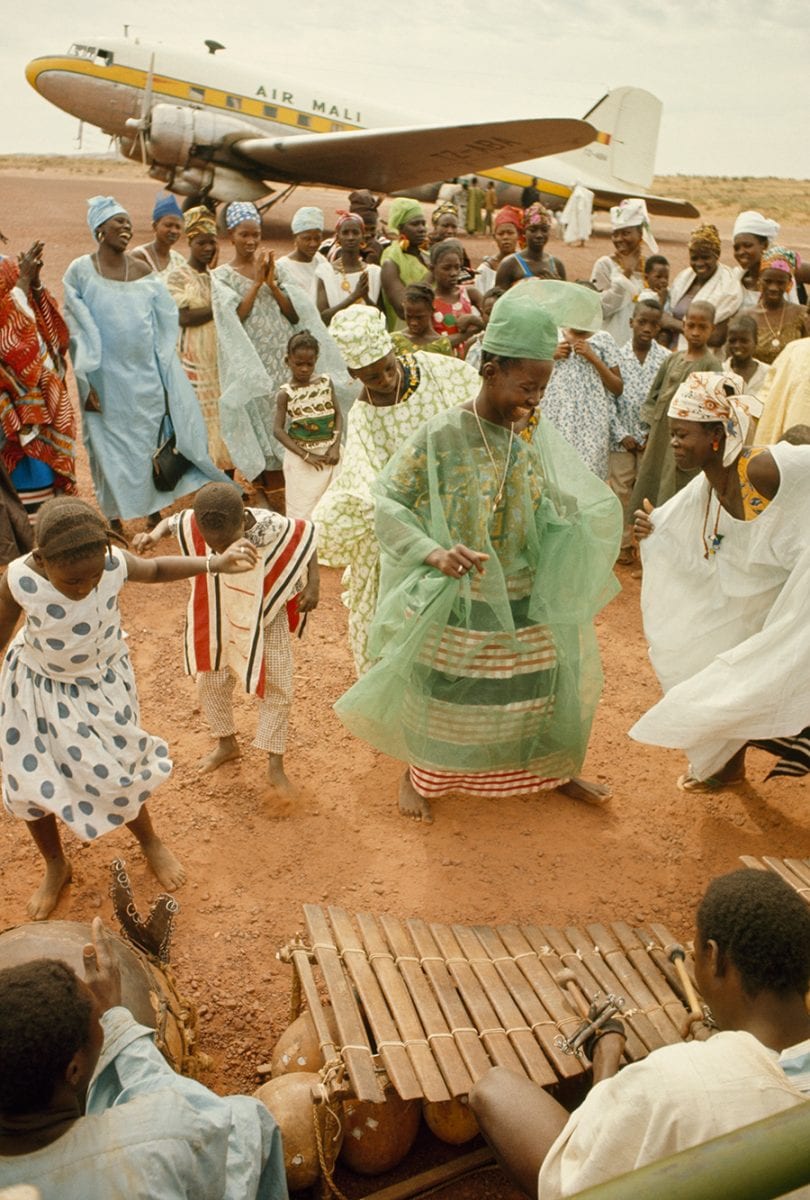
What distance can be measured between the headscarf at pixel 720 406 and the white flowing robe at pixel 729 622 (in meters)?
0.15

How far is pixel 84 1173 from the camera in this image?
67.3 inches

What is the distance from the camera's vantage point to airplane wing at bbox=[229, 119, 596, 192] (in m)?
18.1

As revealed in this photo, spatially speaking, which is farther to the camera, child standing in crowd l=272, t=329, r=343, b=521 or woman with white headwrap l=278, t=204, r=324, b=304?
woman with white headwrap l=278, t=204, r=324, b=304

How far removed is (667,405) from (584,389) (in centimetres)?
53

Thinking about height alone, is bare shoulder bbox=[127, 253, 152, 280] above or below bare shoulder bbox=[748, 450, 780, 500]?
above

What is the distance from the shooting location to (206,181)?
20297 mm

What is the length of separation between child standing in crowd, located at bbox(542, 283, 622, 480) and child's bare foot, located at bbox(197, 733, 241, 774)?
287 centimetres

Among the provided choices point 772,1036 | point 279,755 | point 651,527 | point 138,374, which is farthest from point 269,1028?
point 138,374

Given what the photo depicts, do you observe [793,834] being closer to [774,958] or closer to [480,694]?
[480,694]

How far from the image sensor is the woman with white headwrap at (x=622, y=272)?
25.3 feet

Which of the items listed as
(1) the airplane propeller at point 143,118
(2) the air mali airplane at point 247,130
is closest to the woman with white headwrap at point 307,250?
(2) the air mali airplane at point 247,130

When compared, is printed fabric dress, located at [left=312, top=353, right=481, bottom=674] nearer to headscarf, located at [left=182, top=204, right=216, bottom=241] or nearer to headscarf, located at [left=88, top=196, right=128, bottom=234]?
headscarf, located at [left=88, top=196, right=128, bottom=234]

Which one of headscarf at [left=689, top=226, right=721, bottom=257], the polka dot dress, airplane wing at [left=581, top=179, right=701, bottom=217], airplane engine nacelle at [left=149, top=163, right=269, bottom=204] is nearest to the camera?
the polka dot dress

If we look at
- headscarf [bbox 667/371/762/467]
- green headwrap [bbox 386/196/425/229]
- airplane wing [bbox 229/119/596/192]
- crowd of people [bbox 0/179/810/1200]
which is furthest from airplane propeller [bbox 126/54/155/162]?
headscarf [bbox 667/371/762/467]
